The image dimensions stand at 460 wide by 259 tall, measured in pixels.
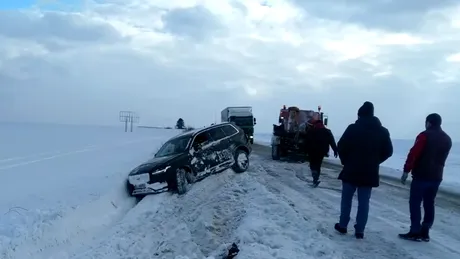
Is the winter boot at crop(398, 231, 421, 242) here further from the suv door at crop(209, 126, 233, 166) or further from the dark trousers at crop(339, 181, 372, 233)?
the suv door at crop(209, 126, 233, 166)

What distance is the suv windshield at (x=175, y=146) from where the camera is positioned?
14.7 meters

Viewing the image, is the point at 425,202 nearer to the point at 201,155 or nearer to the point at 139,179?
the point at 139,179

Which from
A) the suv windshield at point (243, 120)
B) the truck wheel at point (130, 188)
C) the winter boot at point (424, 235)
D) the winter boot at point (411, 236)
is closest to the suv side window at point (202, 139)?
the truck wheel at point (130, 188)

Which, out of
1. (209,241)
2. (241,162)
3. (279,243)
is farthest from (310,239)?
(241,162)

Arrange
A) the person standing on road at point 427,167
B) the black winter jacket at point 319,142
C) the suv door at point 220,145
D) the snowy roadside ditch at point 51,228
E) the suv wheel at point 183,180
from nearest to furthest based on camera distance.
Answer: the person standing on road at point 427,167, the snowy roadside ditch at point 51,228, the suv wheel at point 183,180, the black winter jacket at point 319,142, the suv door at point 220,145

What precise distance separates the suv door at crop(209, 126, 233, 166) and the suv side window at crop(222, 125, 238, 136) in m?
0.17

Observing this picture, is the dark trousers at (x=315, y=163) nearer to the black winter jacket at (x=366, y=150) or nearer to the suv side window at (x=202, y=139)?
the suv side window at (x=202, y=139)

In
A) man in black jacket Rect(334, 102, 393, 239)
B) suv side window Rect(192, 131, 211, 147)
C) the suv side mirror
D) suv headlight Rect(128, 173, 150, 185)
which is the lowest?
suv headlight Rect(128, 173, 150, 185)

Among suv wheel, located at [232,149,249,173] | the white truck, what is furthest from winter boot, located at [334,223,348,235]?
the white truck

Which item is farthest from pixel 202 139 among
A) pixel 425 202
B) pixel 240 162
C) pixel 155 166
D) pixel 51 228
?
pixel 425 202

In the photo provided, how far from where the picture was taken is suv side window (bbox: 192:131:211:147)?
15.1 m

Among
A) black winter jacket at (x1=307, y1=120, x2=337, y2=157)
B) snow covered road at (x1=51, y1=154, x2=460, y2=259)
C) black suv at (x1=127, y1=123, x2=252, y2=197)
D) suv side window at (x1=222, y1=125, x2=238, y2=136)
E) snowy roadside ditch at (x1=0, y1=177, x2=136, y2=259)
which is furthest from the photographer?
suv side window at (x1=222, y1=125, x2=238, y2=136)

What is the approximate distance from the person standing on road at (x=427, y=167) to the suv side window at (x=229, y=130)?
9.58 m

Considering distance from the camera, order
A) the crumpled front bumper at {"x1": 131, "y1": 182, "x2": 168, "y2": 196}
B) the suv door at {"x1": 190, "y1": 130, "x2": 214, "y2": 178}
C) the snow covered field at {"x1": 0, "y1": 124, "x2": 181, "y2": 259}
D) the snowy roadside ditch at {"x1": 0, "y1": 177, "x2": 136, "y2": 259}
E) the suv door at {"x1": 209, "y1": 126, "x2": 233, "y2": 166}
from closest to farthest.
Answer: the snowy roadside ditch at {"x1": 0, "y1": 177, "x2": 136, "y2": 259}, the snow covered field at {"x1": 0, "y1": 124, "x2": 181, "y2": 259}, the crumpled front bumper at {"x1": 131, "y1": 182, "x2": 168, "y2": 196}, the suv door at {"x1": 190, "y1": 130, "x2": 214, "y2": 178}, the suv door at {"x1": 209, "y1": 126, "x2": 233, "y2": 166}
